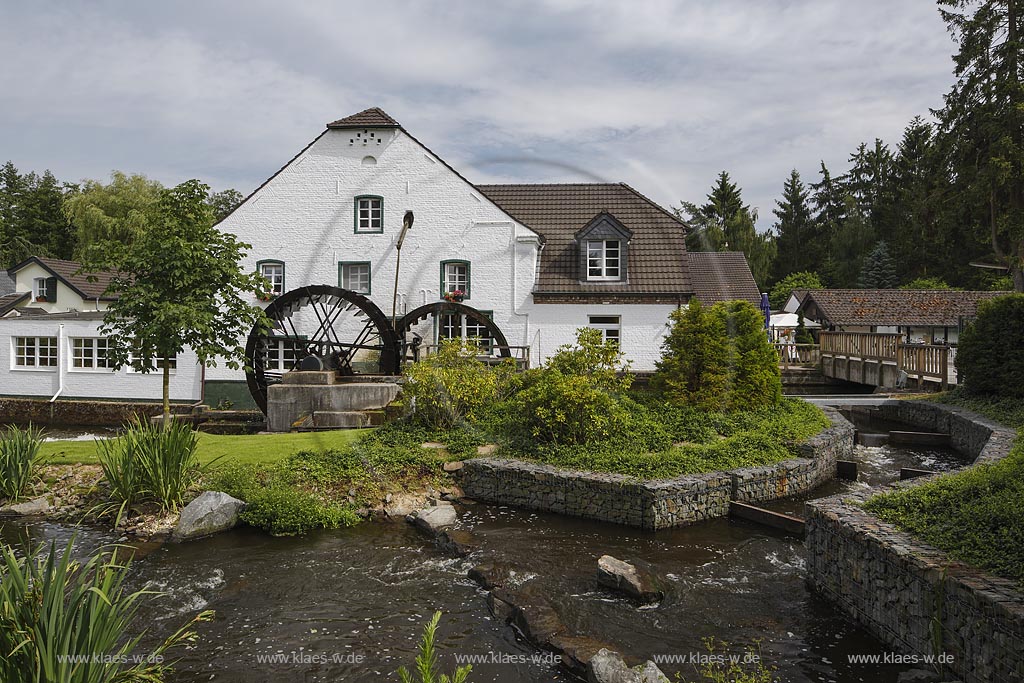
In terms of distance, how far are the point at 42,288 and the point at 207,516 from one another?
30929mm

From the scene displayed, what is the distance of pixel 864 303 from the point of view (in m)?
33.3

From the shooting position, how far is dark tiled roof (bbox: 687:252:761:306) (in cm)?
2941

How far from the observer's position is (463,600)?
677 cm

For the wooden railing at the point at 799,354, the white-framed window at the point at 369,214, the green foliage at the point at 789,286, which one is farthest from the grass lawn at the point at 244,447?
the green foliage at the point at 789,286

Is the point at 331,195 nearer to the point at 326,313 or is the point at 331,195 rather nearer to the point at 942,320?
the point at 326,313

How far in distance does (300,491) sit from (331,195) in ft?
43.2

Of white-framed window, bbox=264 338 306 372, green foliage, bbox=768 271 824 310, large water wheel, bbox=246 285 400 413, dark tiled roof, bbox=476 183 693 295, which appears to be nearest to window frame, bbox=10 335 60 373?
white-framed window, bbox=264 338 306 372

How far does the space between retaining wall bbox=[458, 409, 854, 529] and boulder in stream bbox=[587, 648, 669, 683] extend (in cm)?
386

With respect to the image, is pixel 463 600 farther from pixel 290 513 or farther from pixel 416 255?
pixel 416 255

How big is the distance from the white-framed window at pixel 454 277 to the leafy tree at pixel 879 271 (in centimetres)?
4101

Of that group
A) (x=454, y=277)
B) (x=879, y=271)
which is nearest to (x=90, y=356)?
(x=454, y=277)

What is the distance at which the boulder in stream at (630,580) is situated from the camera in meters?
6.61

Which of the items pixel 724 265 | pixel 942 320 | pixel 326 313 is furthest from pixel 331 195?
pixel 942 320

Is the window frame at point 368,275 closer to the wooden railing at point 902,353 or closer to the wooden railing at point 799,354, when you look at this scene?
the wooden railing at point 902,353
